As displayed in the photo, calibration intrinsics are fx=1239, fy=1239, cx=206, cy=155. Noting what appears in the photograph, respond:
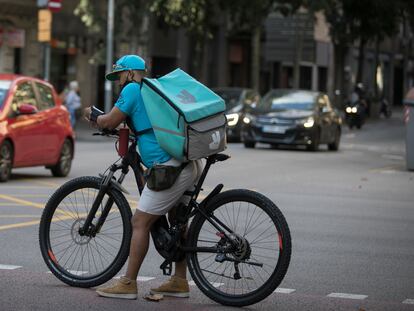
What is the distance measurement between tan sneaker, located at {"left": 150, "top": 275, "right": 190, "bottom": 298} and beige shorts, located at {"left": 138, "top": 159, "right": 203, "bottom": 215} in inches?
19.8

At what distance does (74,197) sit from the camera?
8.46m

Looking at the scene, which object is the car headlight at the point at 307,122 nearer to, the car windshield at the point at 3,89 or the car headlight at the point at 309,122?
the car headlight at the point at 309,122

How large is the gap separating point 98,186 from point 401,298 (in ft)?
7.32

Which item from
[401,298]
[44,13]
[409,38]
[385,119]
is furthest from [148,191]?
[409,38]

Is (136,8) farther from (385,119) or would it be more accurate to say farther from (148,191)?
(148,191)

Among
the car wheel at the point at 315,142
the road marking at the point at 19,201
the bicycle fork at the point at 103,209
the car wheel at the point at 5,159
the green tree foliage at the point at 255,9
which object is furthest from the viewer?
the green tree foliage at the point at 255,9

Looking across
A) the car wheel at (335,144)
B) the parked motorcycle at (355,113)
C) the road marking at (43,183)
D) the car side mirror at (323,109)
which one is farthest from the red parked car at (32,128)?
the parked motorcycle at (355,113)

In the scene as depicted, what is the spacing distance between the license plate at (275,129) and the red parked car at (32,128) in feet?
35.8

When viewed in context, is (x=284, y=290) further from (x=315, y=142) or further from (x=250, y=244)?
(x=315, y=142)

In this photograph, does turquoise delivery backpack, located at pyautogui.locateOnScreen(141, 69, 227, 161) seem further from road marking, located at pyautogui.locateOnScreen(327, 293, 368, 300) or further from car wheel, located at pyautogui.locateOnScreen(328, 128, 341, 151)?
car wheel, located at pyautogui.locateOnScreen(328, 128, 341, 151)

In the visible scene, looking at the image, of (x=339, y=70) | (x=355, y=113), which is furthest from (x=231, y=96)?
(x=339, y=70)

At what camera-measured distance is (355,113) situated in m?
49.1

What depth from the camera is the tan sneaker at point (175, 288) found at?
8219 mm

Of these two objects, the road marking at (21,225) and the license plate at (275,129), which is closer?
the road marking at (21,225)
